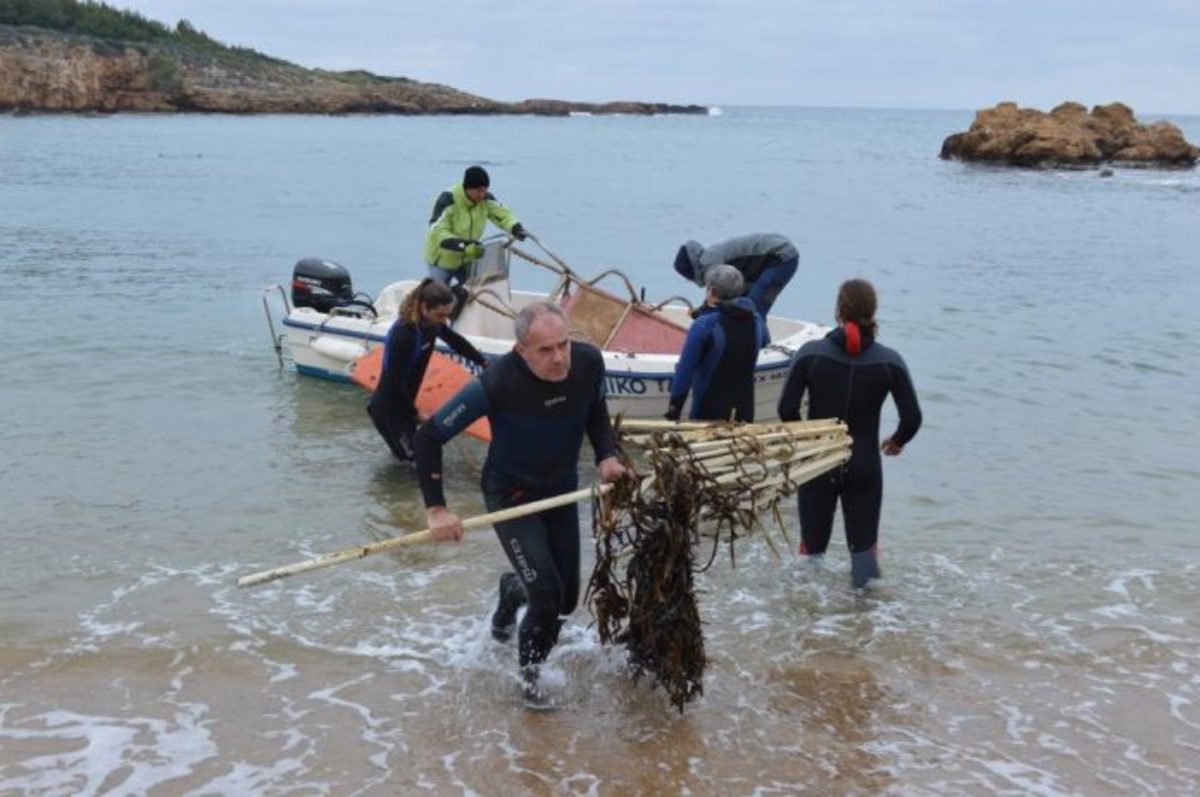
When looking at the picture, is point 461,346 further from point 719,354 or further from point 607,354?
point 719,354

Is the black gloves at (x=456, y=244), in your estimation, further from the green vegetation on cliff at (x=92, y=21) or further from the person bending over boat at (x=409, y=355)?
the green vegetation on cliff at (x=92, y=21)

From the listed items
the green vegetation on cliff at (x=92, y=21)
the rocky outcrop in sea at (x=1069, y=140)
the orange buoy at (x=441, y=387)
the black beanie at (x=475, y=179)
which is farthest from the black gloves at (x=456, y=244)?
the green vegetation on cliff at (x=92, y=21)

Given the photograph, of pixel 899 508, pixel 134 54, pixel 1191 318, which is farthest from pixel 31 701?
pixel 134 54

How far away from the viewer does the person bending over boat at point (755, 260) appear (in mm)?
10352

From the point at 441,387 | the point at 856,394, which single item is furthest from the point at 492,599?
the point at 441,387

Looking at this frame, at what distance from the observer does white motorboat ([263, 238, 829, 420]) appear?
1116cm

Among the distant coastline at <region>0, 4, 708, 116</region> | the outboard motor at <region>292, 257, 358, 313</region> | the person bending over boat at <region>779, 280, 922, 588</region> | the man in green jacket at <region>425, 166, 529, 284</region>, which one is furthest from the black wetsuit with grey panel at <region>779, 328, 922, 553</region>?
the distant coastline at <region>0, 4, 708, 116</region>

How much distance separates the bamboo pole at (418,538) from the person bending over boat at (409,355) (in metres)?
3.71

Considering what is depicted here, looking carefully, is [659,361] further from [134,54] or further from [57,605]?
[134,54]

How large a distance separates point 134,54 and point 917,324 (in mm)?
106822

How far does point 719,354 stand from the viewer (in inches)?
316

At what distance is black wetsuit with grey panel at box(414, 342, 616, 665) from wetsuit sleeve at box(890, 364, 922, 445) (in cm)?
A: 172

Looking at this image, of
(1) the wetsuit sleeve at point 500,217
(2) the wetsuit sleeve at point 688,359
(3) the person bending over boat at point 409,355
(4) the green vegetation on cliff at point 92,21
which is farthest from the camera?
(4) the green vegetation on cliff at point 92,21

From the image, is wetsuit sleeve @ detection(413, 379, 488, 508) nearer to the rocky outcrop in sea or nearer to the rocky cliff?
the rocky outcrop in sea
